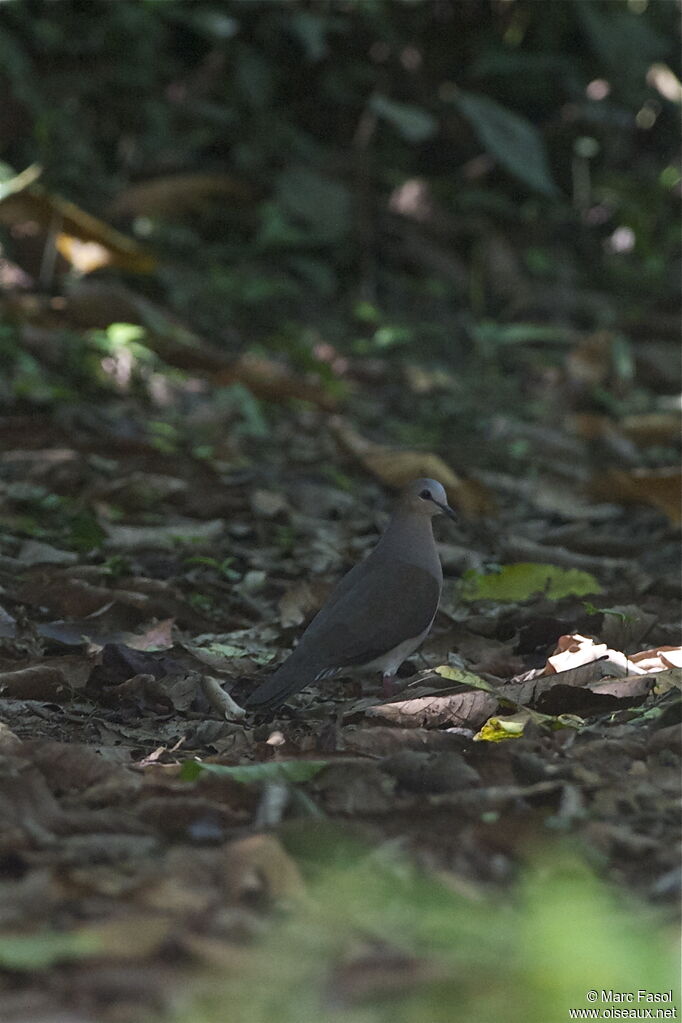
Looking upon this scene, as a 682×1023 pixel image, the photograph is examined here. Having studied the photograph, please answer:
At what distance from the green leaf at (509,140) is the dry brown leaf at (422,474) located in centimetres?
365

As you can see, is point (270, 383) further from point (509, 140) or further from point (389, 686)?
point (389, 686)

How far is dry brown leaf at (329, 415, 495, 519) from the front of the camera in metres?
5.50

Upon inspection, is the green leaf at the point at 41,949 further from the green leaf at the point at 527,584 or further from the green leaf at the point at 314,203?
the green leaf at the point at 314,203

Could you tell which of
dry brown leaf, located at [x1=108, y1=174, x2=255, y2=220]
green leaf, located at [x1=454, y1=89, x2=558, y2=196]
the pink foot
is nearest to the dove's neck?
the pink foot

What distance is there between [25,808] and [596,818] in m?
0.92

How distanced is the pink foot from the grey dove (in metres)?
0.05

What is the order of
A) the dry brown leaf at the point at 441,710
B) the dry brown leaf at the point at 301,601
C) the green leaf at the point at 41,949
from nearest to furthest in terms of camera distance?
the green leaf at the point at 41,949 < the dry brown leaf at the point at 441,710 < the dry brown leaf at the point at 301,601

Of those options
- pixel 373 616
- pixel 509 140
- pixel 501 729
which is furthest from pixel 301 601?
pixel 509 140

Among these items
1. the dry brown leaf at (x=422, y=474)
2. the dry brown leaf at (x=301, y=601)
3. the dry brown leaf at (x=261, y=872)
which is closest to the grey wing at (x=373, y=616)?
the dry brown leaf at (x=301, y=601)

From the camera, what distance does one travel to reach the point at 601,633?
3.81m

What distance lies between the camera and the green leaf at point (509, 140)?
891 centimetres

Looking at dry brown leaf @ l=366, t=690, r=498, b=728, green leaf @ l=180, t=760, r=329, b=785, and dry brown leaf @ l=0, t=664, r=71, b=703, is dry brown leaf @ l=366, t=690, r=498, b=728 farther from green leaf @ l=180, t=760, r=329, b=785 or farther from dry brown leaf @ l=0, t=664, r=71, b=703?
dry brown leaf @ l=0, t=664, r=71, b=703

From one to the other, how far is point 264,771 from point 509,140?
723cm

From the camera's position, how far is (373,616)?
359 centimetres
